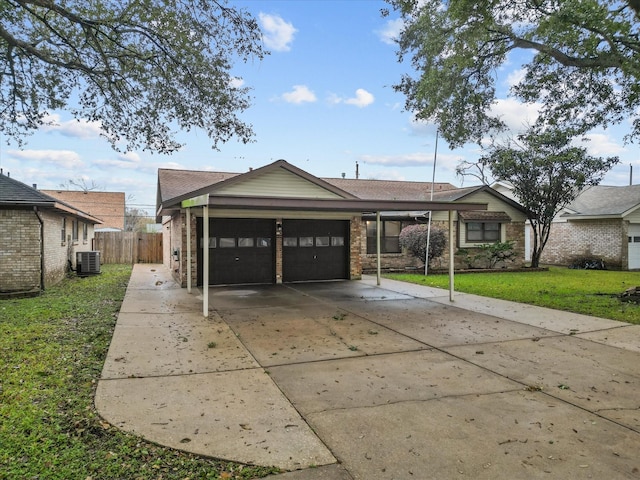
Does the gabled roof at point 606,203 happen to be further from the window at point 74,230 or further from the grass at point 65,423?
the window at point 74,230

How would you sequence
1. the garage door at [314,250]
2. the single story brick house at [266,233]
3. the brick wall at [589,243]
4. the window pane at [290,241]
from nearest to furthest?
the single story brick house at [266,233]
the window pane at [290,241]
the garage door at [314,250]
the brick wall at [589,243]

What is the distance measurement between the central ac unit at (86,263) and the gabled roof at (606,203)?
69.9 feet

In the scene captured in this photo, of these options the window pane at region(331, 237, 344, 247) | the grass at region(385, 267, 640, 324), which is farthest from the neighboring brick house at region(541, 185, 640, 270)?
the window pane at region(331, 237, 344, 247)

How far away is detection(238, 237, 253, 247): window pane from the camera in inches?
554

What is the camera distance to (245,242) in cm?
1415

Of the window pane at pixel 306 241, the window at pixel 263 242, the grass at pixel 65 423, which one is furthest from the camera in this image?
the window pane at pixel 306 241

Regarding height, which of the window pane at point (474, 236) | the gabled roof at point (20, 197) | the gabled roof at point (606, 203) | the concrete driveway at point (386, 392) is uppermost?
the gabled roof at point (606, 203)

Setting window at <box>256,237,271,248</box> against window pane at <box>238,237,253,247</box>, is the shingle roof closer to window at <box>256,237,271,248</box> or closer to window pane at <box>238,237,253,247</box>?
window pane at <box>238,237,253,247</box>

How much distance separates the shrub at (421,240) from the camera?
18.3 meters

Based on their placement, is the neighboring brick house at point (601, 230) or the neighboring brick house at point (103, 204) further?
the neighboring brick house at point (103, 204)

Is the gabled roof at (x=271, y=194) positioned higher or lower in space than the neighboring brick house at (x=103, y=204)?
lower

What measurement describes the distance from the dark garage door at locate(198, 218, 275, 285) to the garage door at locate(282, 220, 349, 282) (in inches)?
Answer: 21.3

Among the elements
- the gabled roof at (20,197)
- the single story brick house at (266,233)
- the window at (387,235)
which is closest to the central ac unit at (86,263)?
the single story brick house at (266,233)

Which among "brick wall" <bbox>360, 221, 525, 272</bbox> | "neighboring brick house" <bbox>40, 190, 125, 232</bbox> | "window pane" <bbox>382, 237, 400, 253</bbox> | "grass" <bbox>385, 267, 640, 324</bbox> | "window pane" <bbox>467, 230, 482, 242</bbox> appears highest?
"neighboring brick house" <bbox>40, 190, 125, 232</bbox>
